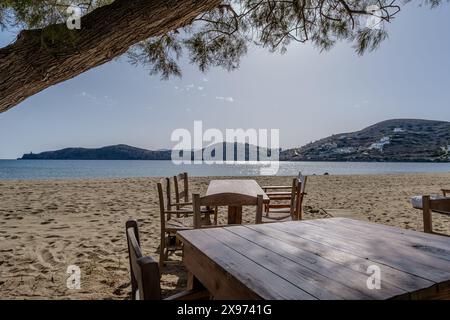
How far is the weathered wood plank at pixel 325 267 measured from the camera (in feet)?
2.78

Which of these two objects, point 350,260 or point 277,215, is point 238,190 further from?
point 350,260

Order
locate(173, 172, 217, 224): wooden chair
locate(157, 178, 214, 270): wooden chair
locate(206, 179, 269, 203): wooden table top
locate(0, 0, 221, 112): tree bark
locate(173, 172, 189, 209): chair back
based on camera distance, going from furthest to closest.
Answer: locate(173, 172, 189, 209): chair back → locate(173, 172, 217, 224): wooden chair → locate(206, 179, 269, 203): wooden table top → locate(157, 178, 214, 270): wooden chair → locate(0, 0, 221, 112): tree bark

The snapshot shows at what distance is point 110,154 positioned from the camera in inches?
3290

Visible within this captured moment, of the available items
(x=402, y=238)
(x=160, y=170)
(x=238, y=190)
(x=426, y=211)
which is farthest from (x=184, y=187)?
(x=160, y=170)

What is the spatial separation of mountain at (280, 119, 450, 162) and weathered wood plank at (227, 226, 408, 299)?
74.4 meters

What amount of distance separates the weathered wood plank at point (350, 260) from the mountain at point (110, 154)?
Result: 80.4 m

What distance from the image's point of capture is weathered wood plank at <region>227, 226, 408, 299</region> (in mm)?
847

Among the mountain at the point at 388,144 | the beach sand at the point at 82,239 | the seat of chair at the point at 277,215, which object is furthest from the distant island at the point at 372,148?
the seat of chair at the point at 277,215

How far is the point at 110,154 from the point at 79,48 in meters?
87.3

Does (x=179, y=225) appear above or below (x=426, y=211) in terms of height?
below

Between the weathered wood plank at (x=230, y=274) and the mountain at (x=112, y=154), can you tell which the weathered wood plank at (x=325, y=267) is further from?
the mountain at (x=112, y=154)

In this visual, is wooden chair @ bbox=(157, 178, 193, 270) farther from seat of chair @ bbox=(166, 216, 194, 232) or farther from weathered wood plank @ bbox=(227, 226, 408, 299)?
weathered wood plank @ bbox=(227, 226, 408, 299)

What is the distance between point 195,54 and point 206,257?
128 inches

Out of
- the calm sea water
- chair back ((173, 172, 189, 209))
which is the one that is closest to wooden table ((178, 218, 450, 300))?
chair back ((173, 172, 189, 209))
